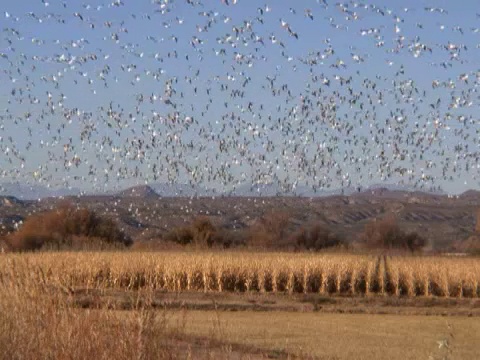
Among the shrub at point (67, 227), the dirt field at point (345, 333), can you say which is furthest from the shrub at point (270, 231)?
the dirt field at point (345, 333)

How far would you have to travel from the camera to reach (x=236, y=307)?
4275 centimetres

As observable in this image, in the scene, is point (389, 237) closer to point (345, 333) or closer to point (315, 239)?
point (315, 239)

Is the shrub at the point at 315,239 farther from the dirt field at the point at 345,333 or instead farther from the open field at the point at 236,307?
the dirt field at the point at 345,333

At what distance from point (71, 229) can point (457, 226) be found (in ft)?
218

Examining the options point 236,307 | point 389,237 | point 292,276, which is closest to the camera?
point 236,307

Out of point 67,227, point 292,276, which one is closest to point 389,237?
point 67,227

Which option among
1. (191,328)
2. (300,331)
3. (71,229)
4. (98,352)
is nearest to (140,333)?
(98,352)

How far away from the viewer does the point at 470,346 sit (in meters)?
31.1

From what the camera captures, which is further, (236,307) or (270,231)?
(270,231)

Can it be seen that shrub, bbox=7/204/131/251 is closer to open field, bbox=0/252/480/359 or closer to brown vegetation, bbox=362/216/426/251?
brown vegetation, bbox=362/216/426/251

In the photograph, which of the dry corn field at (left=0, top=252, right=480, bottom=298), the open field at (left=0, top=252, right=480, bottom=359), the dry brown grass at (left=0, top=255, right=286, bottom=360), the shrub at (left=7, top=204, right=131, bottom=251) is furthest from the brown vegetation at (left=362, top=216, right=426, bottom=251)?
the dry brown grass at (left=0, top=255, right=286, bottom=360)

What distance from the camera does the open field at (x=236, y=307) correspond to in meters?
13.0

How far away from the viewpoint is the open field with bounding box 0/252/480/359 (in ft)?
42.6

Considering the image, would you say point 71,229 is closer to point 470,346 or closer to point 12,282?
point 470,346
